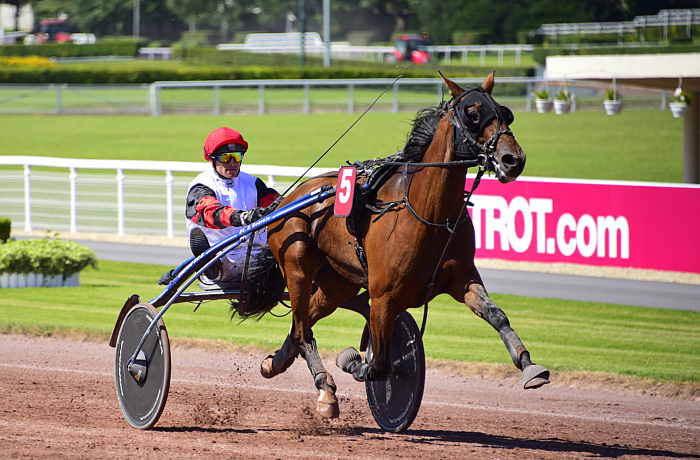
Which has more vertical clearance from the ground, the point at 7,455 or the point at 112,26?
the point at 112,26

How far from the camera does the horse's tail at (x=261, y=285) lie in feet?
18.1

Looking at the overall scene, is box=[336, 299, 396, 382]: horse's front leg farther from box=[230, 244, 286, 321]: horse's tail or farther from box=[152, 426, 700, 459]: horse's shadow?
box=[230, 244, 286, 321]: horse's tail

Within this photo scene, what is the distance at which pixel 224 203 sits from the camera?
547 centimetres

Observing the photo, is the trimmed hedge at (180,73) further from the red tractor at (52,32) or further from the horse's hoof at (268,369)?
the horse's hoof at (268,369)

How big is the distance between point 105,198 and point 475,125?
17491 millimetres

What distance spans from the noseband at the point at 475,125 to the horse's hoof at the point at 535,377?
3.16 feet

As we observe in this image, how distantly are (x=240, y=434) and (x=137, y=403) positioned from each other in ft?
2.15

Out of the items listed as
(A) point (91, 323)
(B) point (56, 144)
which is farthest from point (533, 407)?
(B) point (56, 144)

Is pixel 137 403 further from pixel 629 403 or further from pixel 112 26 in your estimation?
pixel 112 26

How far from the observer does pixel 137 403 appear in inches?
206

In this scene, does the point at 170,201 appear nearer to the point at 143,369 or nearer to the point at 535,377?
the point at 143,369

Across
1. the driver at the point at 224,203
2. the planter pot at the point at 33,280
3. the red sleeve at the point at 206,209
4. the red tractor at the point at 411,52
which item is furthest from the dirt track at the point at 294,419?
the red tractor at the point at 411,52

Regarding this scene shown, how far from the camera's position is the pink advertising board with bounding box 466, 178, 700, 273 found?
35.8 feet

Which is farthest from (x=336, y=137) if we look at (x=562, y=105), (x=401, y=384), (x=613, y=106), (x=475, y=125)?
(x=475, y=125)
